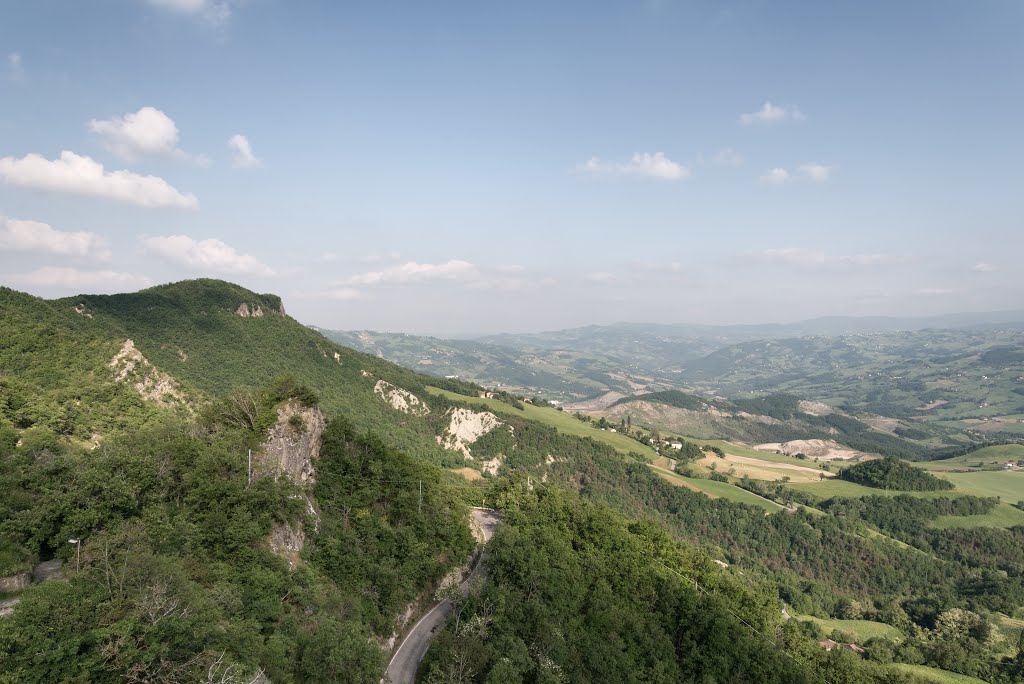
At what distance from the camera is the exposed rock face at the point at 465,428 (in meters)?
177

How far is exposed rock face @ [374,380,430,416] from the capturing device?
178 m

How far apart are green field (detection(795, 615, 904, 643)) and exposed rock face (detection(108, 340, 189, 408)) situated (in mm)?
160704

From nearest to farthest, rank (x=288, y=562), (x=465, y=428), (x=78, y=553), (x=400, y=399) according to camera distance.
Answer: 1. (x=78, y=553)
2. (x=288, y=562)
3. (x=400, y=399)
4. (x=465, y=428)

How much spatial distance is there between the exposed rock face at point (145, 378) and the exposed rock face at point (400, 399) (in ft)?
271

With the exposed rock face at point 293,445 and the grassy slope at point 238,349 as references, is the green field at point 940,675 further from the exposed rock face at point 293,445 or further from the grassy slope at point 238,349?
the grassy slope at point 238,349

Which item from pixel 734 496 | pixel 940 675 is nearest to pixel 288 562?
pixel 940 675

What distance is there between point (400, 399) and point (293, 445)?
130m

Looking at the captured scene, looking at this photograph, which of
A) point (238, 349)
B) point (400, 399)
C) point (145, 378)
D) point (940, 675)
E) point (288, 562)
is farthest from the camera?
point (400, 399)

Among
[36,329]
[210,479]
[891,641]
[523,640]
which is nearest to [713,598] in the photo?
[523,640]

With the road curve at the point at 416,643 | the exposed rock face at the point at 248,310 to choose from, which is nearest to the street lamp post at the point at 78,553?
the road curve at the point at 416,643

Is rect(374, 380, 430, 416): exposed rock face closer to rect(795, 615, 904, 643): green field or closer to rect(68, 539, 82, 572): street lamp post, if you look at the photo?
rect(795, 615, 904, 643): green field

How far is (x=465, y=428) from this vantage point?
188 m

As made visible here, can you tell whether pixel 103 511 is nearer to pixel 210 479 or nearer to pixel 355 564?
pixel 210 479

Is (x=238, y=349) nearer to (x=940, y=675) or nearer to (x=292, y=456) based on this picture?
(x=292, y=456)
